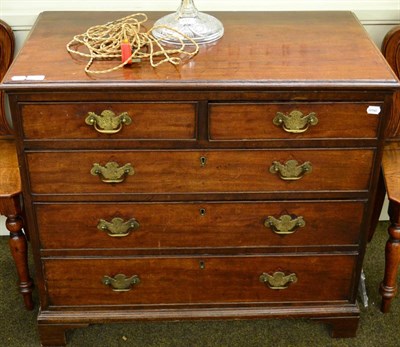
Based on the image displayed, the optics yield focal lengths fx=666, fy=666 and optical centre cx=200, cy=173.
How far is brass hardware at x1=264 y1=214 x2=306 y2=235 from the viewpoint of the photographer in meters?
1.92

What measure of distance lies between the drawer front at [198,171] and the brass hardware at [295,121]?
77 mm

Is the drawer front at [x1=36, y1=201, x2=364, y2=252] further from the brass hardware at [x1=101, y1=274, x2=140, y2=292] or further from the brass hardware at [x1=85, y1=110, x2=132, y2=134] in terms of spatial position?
the brass hardware at [x1=85, y1=110, x2=132, y2=134]

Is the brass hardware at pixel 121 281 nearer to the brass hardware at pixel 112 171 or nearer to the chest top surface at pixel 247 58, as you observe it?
the brass hardware at pixel 112 171

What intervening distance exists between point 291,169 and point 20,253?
91 cm

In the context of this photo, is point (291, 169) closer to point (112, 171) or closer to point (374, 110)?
point (374, 110)

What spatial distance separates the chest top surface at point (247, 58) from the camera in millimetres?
1691

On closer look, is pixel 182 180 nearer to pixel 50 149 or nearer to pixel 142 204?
pixel 142 204

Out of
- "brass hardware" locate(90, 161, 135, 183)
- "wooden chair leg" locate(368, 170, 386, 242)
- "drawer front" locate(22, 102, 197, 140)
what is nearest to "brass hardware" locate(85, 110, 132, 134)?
"drawer front" locate(22, 102, 197, 140)

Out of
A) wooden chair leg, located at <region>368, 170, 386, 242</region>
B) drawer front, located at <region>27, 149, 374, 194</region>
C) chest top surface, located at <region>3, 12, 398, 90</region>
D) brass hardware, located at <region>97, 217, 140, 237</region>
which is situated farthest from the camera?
wooden chair leg, located at <region>368, 170, 386, 242</region>

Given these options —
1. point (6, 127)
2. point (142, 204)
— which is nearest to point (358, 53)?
point (142, 204)

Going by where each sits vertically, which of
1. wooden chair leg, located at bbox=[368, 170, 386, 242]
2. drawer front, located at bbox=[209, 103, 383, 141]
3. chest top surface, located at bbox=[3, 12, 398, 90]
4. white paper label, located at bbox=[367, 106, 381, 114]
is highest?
chest top surface, located at bbox=[3, 12, 398, 90]

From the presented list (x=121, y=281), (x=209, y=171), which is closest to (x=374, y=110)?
(x=209, y=171)

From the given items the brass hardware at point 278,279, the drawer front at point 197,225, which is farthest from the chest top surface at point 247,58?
the brass hardware at point 278,279

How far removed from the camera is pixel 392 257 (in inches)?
83.9
